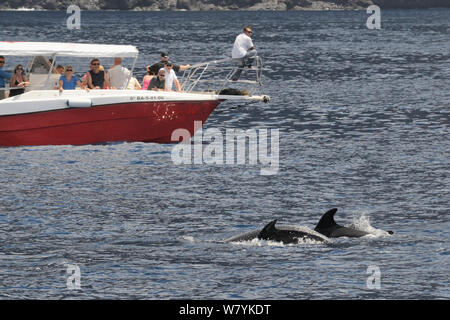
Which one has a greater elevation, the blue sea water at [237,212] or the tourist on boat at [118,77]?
the tourist on boat at [118,77]

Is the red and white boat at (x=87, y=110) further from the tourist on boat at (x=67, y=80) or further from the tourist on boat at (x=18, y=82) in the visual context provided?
the tourist on boat at (x=67, y=80)

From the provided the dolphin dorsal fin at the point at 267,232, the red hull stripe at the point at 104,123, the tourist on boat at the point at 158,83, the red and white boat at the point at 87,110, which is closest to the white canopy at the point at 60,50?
the red and white boat at the point at 87,110

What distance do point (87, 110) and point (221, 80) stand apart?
4.13 meters

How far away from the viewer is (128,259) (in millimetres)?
18703

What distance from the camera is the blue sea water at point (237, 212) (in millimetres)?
17297

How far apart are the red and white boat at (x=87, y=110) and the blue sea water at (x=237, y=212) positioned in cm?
50

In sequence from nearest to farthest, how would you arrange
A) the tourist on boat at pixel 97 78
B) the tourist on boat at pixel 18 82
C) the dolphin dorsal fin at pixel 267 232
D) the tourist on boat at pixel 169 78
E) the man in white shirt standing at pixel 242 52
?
the dolphin dorsal fin at pixel 267 232 → the tourist on boat at pixel 18 82 → the tourist on boat at pixel 97 78 → the tourist on boat at pixel 169 78 → the man in white shirt standing at pixel 242 52

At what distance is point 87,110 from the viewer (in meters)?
29.5

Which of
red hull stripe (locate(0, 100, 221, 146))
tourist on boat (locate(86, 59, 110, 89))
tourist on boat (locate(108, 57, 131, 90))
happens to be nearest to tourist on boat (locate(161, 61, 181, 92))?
red hull stripe (locate(0, 100, 221, 146))

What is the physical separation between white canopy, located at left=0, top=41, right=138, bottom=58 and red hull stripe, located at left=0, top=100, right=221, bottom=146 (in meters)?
1.76

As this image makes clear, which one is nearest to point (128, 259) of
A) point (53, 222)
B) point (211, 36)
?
point (53, 222)

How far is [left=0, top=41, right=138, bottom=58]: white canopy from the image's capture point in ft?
97.0
